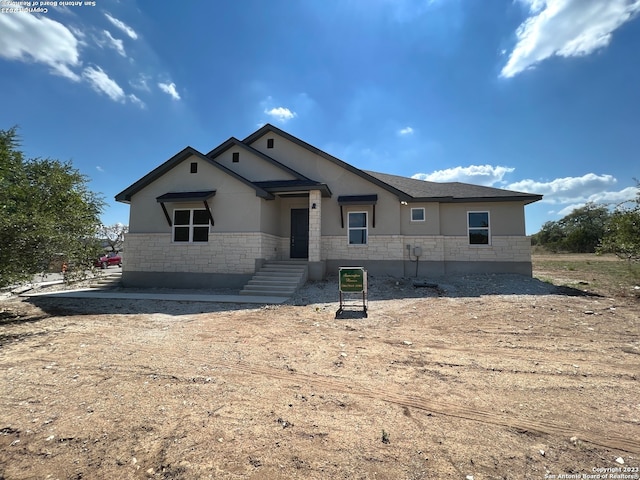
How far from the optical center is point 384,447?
2.68 metres

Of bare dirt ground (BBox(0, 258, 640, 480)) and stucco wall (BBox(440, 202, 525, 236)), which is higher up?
stucco wall (BBox(440, 202, 525, 236))

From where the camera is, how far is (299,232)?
1510 centimetres

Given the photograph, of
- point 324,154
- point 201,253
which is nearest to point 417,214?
point 324,154

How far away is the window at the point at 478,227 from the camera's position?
14352 millimetres

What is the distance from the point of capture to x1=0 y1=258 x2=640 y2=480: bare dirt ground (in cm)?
249

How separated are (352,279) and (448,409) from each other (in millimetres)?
5427

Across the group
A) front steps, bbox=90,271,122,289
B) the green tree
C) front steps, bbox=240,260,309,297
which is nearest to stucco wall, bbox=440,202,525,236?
front steps, bbox=240,260,309,297

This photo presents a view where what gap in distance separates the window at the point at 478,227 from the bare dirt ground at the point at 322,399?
741 cm

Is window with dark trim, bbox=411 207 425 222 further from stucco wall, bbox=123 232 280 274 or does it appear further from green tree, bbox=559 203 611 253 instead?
green tree, bbox=559 203 611 253

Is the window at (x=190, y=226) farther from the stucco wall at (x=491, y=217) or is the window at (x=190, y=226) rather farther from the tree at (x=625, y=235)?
the tree at (x=625, y=235)

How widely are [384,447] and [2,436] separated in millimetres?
3581

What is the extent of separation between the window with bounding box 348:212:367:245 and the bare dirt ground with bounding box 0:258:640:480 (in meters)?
7.37

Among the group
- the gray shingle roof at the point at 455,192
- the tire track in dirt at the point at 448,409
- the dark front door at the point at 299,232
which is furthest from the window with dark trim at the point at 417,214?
the tire track in dirt at the point at 448,409

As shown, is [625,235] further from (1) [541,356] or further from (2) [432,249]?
(1) [541,356]
